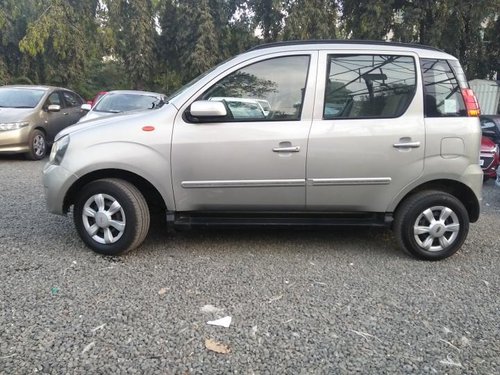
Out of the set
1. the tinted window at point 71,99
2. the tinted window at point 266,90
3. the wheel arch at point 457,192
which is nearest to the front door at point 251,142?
the tinted window at point 266,90

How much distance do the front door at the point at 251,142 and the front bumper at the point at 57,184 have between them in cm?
96

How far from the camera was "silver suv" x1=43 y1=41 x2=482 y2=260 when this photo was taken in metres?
3.85

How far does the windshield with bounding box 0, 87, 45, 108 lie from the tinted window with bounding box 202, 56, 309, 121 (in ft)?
23.0

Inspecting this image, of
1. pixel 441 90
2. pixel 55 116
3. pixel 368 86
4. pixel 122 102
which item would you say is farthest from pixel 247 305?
pixel 55 116

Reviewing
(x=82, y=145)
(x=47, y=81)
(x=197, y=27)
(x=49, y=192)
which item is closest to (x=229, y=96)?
(x=82, y=145)

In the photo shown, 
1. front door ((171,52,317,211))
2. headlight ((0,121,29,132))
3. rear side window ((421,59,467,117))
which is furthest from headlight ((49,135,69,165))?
headlight ((0,121,29,132))

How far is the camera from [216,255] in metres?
4.14

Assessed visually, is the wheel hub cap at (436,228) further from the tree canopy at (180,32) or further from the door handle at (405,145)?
the tree canopy at (180,32)

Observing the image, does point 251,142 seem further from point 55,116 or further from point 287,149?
point 55,116

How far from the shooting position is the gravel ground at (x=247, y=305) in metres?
2.61

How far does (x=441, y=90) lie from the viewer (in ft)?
13.0

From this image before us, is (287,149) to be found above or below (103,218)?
above

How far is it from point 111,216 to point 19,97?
7004 mm

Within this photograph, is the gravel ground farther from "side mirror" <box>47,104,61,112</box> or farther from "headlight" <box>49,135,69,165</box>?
"side mirror" <box>47,104,61,112</box>
